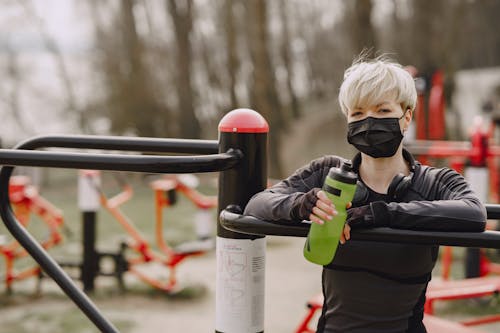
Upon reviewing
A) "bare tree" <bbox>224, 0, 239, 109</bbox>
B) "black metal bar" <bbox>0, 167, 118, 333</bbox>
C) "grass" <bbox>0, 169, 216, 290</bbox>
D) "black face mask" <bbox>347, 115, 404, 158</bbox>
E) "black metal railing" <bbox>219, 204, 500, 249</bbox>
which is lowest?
"grass" <bbox>0, 169, 216, 290</bbox>

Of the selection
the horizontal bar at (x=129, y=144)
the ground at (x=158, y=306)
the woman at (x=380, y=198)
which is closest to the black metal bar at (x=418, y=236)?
the woman at (x=380, y=198)

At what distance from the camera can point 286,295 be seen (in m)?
5.15

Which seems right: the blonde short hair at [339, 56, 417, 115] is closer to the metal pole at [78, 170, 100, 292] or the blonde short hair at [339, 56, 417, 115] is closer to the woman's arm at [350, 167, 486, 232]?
the woman's arm at [350, 167, 486, 232]

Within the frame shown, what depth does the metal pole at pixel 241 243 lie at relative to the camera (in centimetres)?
166

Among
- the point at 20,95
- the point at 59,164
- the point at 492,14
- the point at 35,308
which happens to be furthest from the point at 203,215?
the point at 492,14

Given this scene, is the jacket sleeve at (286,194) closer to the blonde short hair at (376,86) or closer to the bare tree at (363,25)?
the blonde short hair at (376,86)

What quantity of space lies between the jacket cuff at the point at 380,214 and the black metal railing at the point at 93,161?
40cm

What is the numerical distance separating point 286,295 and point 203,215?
3.22 feet

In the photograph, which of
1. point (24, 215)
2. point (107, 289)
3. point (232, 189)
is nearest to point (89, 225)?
point (107, 289)

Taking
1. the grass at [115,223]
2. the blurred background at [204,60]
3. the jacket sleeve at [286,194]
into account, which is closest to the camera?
the jacket sleeve at [286,194]

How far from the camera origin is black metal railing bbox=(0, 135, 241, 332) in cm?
157

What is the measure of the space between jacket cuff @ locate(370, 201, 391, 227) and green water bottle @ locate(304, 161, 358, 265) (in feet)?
0.17

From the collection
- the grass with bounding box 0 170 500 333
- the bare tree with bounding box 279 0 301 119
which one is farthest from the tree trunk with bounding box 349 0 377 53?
the bare tree with bounding box 279 0 301 119

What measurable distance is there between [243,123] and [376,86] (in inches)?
12.6
